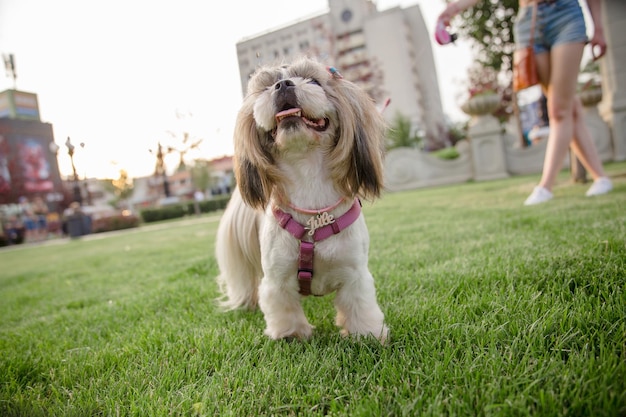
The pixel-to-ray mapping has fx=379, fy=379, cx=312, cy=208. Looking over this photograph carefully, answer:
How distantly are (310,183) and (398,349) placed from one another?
3.09ft

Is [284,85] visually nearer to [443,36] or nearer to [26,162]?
[443,36]

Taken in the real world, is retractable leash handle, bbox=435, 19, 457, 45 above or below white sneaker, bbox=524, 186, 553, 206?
above

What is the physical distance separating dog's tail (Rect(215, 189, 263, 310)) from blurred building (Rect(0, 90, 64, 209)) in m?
34.3

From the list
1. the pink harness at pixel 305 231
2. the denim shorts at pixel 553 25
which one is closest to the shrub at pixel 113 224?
the denim shorts at pixel 553 25

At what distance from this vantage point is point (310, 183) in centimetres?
207

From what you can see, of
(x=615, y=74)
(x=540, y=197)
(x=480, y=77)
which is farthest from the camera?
(x=480, y=77)

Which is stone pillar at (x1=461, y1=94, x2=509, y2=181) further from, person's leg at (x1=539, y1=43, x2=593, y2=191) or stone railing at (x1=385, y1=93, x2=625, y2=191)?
person's leg at (x1=539, y1=43, x2=593, y2=191)

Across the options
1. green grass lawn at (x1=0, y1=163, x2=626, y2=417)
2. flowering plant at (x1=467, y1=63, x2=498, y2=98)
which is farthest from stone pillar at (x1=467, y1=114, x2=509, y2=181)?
flowering plant at (x1=467, y1=63, x2=498, y2=98)

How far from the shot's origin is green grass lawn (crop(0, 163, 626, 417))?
4.16 ft

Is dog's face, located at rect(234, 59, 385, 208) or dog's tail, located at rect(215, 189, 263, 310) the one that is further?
dog's tail, located at rect(215, 189, 263, 310)

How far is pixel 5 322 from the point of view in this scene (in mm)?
3521

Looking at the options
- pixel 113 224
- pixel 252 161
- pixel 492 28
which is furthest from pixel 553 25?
pixel 113 224

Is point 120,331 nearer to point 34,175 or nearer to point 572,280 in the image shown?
point 572,280

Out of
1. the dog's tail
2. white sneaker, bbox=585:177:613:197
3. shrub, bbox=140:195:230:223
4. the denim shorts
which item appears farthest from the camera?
shrub, bbox=140:195:230:223
